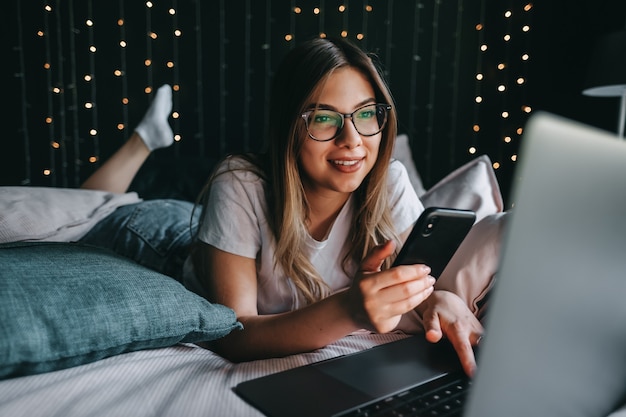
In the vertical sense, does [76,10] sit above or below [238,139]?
above

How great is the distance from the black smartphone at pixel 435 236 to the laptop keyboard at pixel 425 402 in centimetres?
18

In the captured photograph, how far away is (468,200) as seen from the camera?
51.6 inches

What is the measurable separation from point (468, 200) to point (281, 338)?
2.39 feet

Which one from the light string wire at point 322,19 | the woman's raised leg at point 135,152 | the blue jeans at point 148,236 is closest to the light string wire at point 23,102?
the woman's raised leg at point 135,152

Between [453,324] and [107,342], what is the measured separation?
56 centimetres

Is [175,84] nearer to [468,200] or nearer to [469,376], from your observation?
[468,200]

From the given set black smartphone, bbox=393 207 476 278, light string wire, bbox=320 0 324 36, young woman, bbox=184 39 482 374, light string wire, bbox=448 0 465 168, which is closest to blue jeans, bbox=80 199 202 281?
young woman, bbox=184 39 482 374

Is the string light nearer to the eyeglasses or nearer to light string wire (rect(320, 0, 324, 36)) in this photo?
light string wire (rect(320, 0, 324, 36))

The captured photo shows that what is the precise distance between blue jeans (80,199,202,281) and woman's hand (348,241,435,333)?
78 centimetres

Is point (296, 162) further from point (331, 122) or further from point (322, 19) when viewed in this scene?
point (322, 19)

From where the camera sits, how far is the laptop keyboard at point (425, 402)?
56 centimetres

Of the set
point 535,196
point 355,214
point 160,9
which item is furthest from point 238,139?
point 535,196

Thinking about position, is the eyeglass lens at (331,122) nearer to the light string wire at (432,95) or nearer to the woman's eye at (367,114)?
the woman's eye at (367,114)

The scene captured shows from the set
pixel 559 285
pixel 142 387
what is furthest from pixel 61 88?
pixel 559 285
